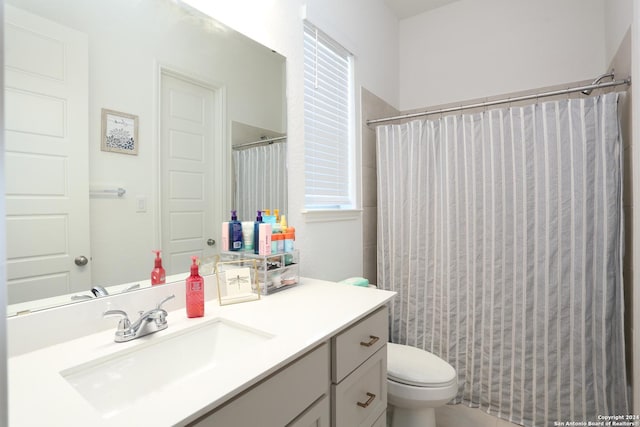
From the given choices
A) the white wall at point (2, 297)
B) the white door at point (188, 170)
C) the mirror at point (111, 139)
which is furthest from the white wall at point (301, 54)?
the white wall at point (2, 297)

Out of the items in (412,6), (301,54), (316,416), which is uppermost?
(412,6)

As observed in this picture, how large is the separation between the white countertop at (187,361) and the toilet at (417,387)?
19.1 inches

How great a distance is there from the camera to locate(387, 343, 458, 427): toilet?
1.43 metres

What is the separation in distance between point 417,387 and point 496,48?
2376mm

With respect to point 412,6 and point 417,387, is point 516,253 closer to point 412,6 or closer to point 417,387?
point 417,387

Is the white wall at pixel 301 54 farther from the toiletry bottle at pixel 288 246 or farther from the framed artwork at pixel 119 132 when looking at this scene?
the framed artwork at pixel 119 132

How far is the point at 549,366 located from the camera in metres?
1.71

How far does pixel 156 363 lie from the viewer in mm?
872

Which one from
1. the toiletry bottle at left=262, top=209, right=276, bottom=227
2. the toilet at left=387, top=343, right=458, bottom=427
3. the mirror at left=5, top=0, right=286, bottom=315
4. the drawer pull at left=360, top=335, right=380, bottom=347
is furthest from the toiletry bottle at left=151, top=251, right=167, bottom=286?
the toilet at left=387, top=343, right=458, bottom=427

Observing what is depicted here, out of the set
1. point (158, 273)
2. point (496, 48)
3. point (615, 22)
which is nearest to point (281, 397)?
point (158, 273)

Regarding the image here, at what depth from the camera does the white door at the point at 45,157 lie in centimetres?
79

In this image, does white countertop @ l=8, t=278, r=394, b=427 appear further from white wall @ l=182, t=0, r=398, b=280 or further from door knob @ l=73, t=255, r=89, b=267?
white wall @ l=182, t=0, r=398, b=280

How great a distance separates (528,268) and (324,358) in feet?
4.65

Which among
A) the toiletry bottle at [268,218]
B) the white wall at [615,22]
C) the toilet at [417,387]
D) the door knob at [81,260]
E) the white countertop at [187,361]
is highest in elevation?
the white wall at [615,22]
